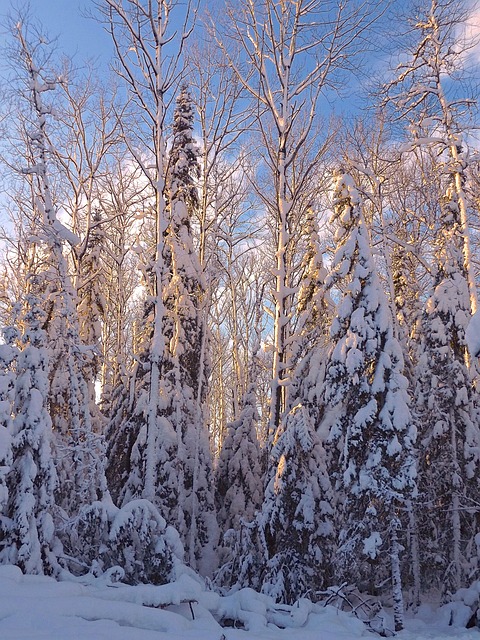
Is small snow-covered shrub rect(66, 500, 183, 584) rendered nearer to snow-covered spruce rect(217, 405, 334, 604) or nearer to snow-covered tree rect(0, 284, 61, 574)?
snow-covered tree rect(0, 284, 61, 574)

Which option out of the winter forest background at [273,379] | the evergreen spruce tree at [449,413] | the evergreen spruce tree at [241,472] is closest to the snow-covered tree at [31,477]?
the winter forest background at [273,379]

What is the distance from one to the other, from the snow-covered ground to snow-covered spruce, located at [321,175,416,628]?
2872mm

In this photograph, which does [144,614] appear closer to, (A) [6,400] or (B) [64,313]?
(A) [6,400]

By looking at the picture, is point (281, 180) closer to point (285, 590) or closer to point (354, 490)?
point (354, 490)

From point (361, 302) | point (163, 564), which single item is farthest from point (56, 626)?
point (361, 302)

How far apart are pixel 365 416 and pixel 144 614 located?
6060mm

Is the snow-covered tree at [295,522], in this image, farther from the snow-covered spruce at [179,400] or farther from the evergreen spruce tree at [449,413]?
the evergreen spruce tree at [449,413]

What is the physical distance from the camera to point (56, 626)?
15.4ft

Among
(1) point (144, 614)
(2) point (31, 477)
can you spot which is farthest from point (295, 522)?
(1) point (144, 614)

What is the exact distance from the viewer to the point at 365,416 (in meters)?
9.95

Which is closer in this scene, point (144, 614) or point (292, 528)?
point (144, 614)

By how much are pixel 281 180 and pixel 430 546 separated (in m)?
11.8

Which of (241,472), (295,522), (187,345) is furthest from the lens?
(241,472)

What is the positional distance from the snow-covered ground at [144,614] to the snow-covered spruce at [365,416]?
9.42 ft
